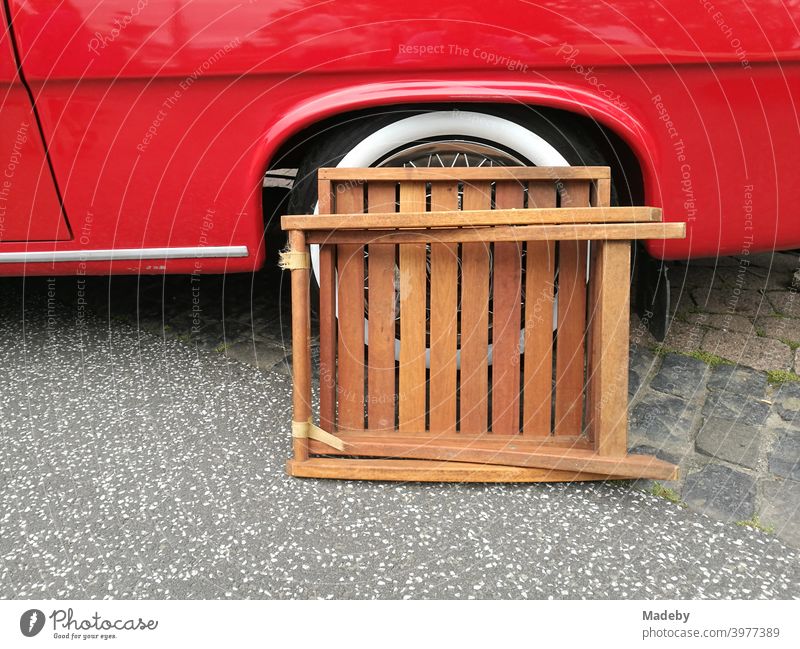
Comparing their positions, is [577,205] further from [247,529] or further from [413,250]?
[247,529]

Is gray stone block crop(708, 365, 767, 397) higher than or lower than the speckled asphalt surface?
higher

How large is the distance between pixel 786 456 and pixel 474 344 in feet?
3.09

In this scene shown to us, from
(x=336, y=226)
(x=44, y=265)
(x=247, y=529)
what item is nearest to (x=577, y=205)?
(x=336, y=226)

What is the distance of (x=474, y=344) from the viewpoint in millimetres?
1854

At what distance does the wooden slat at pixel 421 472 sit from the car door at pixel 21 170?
1.18m

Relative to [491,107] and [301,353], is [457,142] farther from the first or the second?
[301,353]

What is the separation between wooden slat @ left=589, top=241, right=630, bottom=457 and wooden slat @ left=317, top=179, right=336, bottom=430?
75cm

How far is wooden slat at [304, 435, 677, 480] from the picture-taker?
1692 mm

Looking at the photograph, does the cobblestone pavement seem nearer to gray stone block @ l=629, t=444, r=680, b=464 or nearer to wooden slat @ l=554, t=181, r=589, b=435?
gray stone block @ l=629, t=444, r=680, b=464

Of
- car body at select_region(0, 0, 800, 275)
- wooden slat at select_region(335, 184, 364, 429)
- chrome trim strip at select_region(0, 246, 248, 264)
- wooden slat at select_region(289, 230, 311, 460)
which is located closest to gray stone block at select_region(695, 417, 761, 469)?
car body at select_region(0, 0, 800, 275)

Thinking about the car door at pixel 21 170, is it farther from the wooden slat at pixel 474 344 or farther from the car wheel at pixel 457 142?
the wooden slat at pixel 474 344

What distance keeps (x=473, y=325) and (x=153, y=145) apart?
3.77ft

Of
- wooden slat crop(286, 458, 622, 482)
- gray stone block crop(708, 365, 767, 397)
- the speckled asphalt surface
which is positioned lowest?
the speckled asphalt surface

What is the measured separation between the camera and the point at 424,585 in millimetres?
1394
